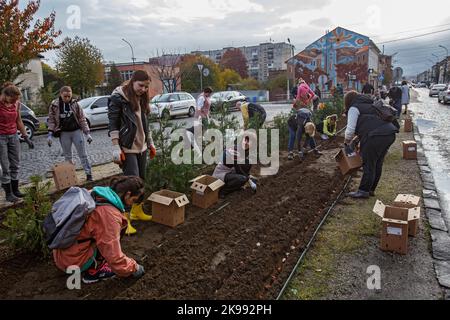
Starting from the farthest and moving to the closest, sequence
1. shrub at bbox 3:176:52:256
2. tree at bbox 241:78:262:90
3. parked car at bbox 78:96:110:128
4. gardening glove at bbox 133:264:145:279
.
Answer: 1. tree at bbox 241:78:262:90
2. parked car at bbox 78:96:110:128
3. shrub at bbox 3:176:52:256
4. gardening glove at bbox 133:264:145:279

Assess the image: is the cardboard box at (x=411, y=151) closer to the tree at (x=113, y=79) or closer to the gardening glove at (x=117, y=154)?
the gardening glove at (x=117, y=154)

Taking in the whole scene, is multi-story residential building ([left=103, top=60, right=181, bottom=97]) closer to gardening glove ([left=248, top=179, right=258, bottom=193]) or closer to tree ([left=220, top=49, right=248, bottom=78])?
tree ([left=220, top=49, right=248, bottom=78])

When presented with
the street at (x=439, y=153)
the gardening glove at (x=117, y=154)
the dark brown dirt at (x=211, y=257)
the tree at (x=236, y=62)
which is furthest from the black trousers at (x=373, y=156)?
the tree at (x=236, y=62)

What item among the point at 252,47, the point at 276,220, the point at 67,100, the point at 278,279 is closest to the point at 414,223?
the point at 276,220

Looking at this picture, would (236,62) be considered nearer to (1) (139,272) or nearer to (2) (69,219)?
(1) (139,272)

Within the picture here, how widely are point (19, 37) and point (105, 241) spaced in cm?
1235

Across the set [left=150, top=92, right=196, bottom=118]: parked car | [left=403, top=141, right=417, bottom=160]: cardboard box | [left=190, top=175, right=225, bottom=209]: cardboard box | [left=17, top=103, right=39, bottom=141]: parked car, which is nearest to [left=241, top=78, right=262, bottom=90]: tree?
[left=150, top=92, right=196, bottom=118]: parked car

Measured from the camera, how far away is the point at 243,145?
18.2 ft

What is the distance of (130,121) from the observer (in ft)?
13.9

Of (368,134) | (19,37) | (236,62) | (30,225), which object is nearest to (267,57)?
(236,62)

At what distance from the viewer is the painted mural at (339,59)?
38250 mm

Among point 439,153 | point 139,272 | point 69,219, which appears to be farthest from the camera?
point 439,153

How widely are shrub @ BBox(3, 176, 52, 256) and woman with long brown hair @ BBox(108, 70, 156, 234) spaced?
2.97 ft

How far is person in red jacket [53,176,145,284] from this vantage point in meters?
2.95
